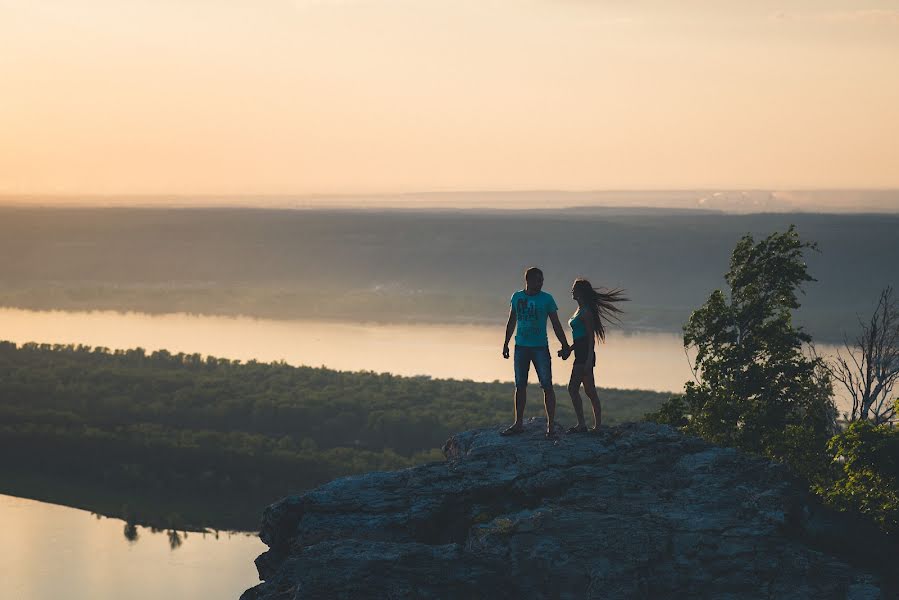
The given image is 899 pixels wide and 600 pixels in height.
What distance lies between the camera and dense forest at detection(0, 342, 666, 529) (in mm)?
80438

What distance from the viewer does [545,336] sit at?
17.7m

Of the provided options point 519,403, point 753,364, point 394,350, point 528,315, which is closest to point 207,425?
point 394,350

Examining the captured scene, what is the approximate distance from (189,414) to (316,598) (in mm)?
99087

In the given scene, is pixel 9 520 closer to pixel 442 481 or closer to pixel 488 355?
pixel 442 481

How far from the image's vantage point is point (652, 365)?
154 meters

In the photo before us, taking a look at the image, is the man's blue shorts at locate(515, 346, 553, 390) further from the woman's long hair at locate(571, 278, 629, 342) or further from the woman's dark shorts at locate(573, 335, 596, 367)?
the woman's long hair at locate(571, 278, 629, 342)

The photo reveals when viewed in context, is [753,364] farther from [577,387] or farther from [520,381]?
[520,381]

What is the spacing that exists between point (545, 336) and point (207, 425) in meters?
92.8

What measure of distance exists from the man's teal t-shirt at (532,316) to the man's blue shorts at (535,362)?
10 cm

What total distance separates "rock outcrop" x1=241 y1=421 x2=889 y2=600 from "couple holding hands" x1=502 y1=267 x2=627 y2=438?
616 mm

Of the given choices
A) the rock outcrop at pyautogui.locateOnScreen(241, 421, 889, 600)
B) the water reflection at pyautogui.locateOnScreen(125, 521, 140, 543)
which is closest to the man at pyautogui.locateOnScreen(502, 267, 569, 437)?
the rock outcrop at pyautogui.locateOnScreen(241, 421, 889, 600)

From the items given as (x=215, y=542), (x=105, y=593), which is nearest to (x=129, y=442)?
(x=215, y=542)

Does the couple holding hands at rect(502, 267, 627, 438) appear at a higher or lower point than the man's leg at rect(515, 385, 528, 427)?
higher

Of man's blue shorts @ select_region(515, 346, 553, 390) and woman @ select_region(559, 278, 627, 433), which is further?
woman @ select_region(559, 278, 627, 433)
